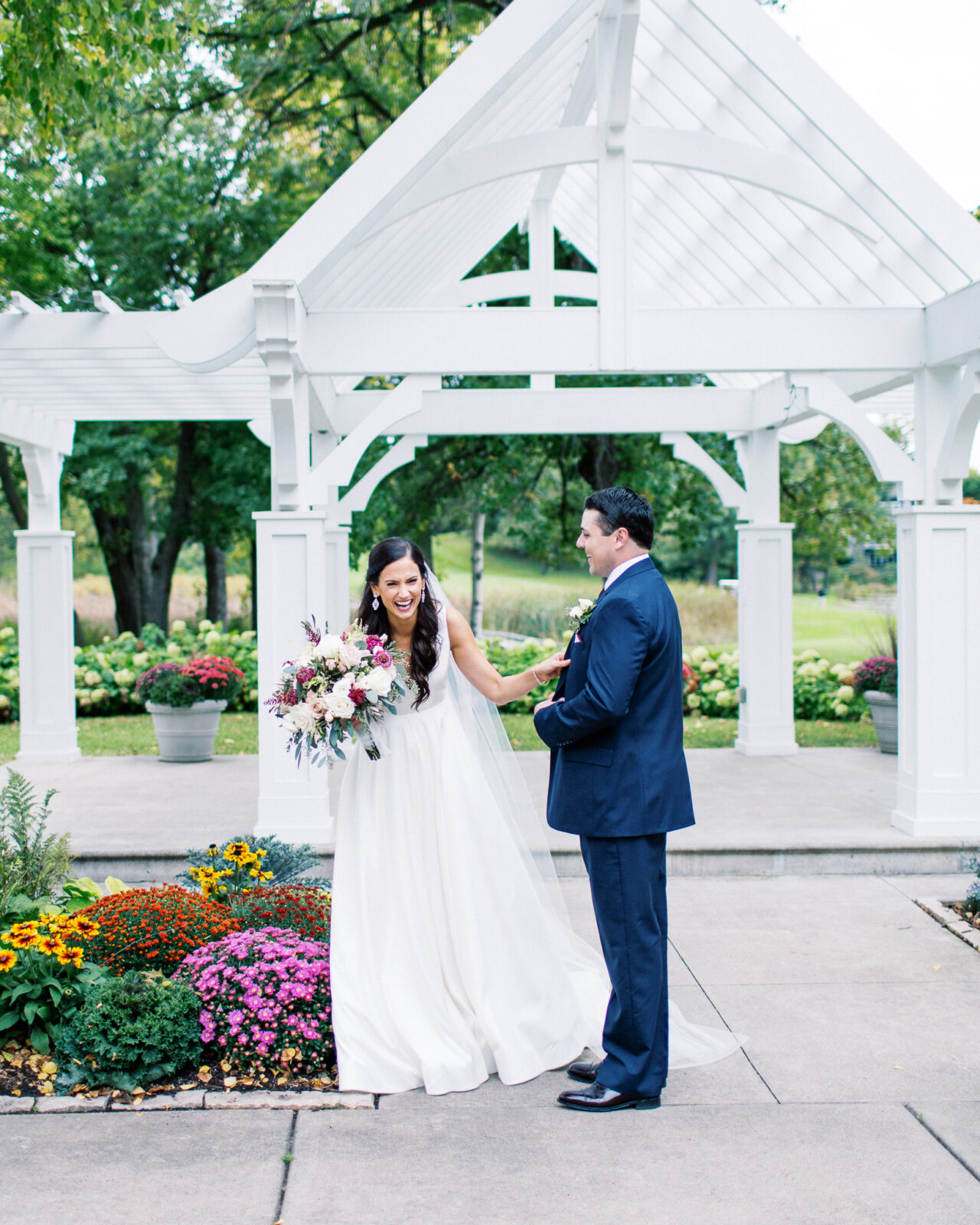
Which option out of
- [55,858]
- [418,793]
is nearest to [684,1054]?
[418,793]

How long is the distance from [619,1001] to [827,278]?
586cm

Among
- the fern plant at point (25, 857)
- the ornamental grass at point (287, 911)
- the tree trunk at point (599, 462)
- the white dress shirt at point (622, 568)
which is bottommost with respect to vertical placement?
the ornamental grass at point (287, 911)

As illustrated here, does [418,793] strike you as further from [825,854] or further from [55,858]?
[825,854]

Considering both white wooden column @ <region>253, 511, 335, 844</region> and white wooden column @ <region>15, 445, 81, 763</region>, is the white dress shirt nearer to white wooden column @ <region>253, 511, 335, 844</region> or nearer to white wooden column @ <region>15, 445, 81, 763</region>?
white wooden column @ <region>253, 511, 335, 844</region>

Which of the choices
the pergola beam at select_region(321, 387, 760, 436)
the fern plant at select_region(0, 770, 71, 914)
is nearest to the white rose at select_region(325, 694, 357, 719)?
the fern plant at select_region(0, 770, 71, 914)

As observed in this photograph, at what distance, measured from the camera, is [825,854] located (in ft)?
21.3

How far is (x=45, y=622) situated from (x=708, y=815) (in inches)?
248

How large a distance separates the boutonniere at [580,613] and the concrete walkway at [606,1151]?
5.13 feet

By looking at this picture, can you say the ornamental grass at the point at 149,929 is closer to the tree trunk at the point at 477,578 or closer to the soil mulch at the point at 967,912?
the soil mulch at the point at 967,912

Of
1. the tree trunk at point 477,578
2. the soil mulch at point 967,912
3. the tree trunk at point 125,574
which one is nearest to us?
the soil mulch at point 967,912

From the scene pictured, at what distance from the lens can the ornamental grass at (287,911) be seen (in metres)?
4.47

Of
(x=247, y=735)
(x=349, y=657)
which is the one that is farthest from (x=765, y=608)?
(x=349, y=657)

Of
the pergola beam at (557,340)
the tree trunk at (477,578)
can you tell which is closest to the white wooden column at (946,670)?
the pergola beam at (557,340)

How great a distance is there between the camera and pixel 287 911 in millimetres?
4531
